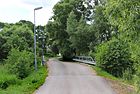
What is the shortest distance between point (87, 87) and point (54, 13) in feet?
136

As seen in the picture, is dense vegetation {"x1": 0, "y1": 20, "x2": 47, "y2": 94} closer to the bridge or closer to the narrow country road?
the narrow country road

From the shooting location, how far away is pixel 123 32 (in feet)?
53.7

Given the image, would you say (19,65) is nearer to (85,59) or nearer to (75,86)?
(75,86)

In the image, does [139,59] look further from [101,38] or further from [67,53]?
[67,53]

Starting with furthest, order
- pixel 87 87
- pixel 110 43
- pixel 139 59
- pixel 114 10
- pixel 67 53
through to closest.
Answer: pixel 67 53
pixel 110 43
pixel 87 87
pixel 139 59
pixel 114 10

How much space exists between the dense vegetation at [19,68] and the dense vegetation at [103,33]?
701cm

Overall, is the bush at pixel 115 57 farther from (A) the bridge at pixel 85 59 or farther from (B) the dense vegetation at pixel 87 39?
(A) the bridge at pixel 85 59

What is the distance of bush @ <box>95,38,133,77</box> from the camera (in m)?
39.2

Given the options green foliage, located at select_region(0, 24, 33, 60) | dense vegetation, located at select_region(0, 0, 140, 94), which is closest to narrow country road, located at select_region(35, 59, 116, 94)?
dense vegetation, located at select_region(0, 0, 140, 94)

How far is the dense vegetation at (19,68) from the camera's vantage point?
2849 cm

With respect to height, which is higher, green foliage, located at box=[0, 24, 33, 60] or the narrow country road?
green foliage, located at box=[0, 24, 33, 60]

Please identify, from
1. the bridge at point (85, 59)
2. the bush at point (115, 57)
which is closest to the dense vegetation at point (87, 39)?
the bush at point (115, 57)

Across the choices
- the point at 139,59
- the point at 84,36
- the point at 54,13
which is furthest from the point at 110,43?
the point at 54,13

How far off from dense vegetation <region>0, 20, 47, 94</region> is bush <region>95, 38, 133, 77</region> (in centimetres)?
599
